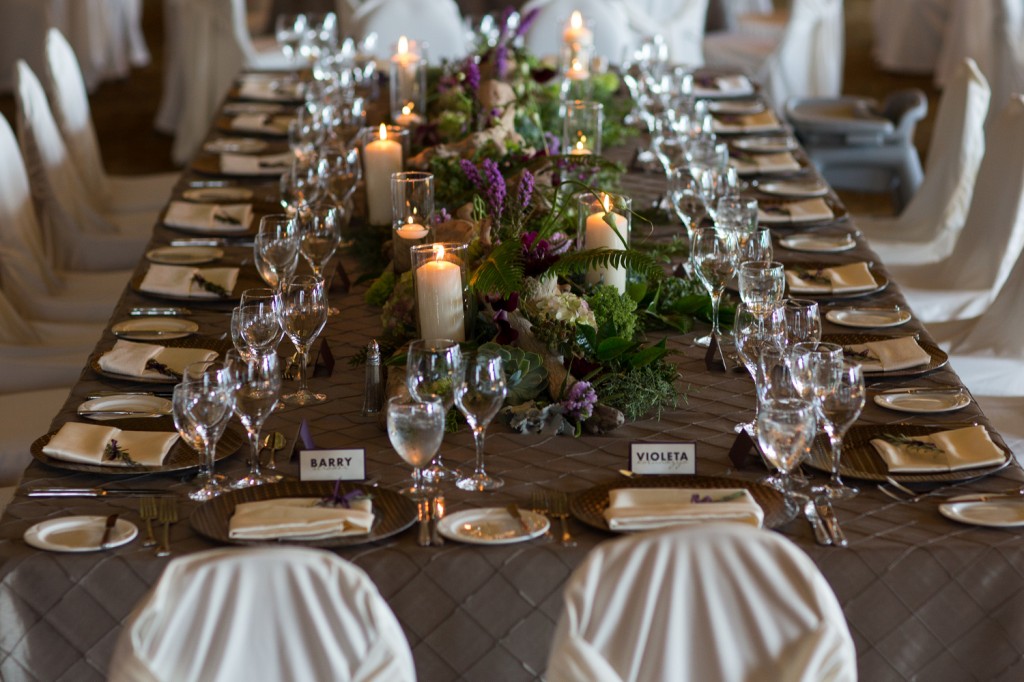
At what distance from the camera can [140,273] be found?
3072mm

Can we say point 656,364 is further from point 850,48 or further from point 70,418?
point 850,48

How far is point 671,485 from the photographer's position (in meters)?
1.95

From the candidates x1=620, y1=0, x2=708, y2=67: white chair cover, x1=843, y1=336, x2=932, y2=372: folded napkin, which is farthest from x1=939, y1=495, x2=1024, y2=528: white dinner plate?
x1=620, y1=0, x2=708, y2=67: white chair cover

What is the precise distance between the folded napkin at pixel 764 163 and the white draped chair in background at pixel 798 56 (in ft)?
10.1

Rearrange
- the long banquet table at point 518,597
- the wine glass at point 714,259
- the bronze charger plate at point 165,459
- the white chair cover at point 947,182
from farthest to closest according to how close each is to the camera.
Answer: the white chair cover at point 947,182
the wine glass at point 714,259
the bronze charger plate at point 165,459
the long banquet table at point 518,597

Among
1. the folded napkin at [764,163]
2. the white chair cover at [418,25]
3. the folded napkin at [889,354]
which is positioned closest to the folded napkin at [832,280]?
the folded napkin at [889,354]

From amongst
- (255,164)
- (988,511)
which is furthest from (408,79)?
(988,511)

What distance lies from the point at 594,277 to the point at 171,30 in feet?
18.3

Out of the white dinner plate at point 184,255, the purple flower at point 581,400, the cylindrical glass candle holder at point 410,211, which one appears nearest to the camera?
the purple flower at point 581,400

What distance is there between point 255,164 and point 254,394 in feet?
7.14

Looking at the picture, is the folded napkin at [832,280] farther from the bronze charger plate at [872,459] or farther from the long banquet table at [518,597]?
the long banquet table at [518,597]

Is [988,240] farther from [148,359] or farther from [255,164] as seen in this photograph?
[148,359]

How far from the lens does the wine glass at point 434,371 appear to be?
6.34ft

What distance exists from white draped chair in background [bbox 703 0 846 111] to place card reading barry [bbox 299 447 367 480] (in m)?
5.44
